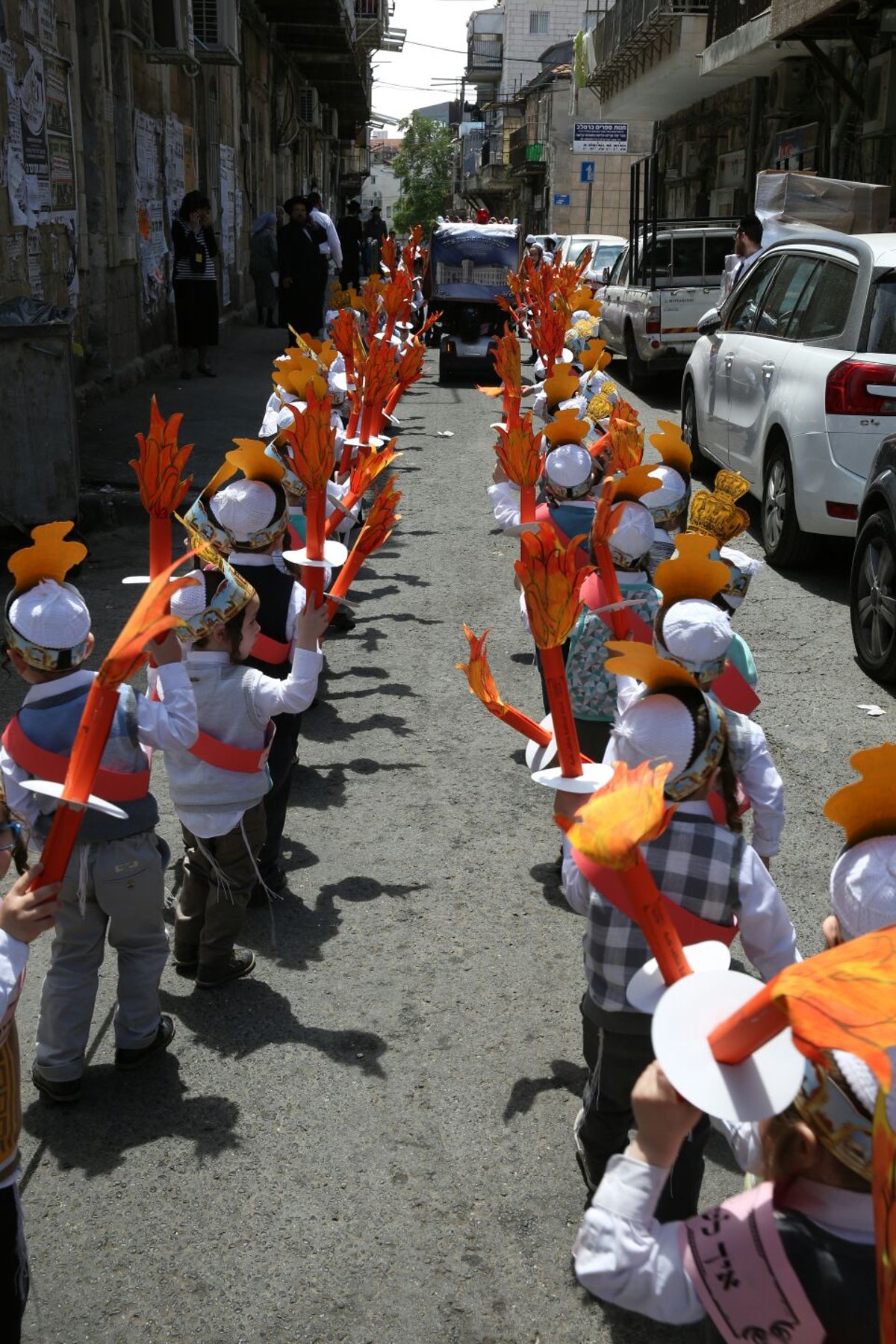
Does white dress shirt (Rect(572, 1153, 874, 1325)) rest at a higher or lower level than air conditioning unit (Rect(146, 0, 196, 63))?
lower

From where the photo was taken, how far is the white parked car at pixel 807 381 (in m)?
7.22

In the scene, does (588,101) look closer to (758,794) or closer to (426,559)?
(426,559)

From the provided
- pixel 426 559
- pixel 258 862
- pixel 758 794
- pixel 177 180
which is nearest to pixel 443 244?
pixel 177 180

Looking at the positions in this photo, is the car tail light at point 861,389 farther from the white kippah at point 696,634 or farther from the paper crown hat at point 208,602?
the white kippah at point 696,634

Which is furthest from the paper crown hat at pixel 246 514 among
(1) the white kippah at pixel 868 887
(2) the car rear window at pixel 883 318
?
(2) the car rear window at pixel 883 318

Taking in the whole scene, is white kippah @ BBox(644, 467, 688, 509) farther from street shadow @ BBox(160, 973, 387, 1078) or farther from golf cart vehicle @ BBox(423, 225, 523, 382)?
golf cart vehicle @ BBox(423, 225, 523, 382)

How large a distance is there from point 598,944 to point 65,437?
6205 millimetres

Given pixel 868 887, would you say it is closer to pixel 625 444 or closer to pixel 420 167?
pixel 625 444

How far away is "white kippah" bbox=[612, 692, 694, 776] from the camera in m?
2.35

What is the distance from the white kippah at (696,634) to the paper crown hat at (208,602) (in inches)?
51.6

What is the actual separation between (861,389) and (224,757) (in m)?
4.66

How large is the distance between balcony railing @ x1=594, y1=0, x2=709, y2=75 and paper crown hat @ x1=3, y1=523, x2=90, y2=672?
2368 cm

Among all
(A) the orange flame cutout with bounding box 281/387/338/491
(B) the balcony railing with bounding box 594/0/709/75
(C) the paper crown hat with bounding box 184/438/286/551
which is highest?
(B) the balcony railing with bounding box 594/0/709/75

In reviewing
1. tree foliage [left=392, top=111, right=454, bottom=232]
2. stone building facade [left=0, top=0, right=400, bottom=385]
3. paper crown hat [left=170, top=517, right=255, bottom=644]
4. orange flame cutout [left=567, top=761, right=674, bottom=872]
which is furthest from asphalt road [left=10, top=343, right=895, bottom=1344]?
tree foliage [left=392, top=111, right=454, bottom=232]
